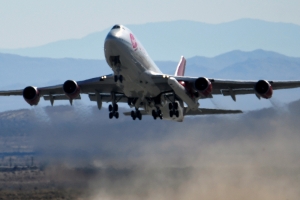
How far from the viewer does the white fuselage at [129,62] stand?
129 ft

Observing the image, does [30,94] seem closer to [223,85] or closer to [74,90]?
[74,90]

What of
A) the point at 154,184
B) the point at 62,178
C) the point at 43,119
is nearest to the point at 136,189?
the point at 154,184

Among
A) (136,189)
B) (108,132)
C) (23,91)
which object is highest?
(23,91)

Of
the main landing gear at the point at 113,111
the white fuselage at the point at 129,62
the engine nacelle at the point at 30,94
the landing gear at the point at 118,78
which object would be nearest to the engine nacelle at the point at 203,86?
the white fuselage at the point at 129,62

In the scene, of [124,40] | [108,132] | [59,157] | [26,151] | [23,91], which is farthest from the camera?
[26,151]

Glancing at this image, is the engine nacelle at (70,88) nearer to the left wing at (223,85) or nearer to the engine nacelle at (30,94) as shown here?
the engine nacelle at (30,94)

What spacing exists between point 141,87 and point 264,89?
757 centimetres

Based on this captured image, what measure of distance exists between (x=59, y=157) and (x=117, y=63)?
39.8 feet

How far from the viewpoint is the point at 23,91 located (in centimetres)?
4431

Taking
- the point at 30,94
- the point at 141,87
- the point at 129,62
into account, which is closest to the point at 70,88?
the point at 30,94

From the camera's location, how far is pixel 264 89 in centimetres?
4134

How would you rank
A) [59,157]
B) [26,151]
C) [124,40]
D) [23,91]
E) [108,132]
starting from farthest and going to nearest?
[26,151], [108,132], [59,157], [23,91], [124,40]

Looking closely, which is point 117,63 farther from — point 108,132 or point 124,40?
point 108,132

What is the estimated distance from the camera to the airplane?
3988 centimetres
